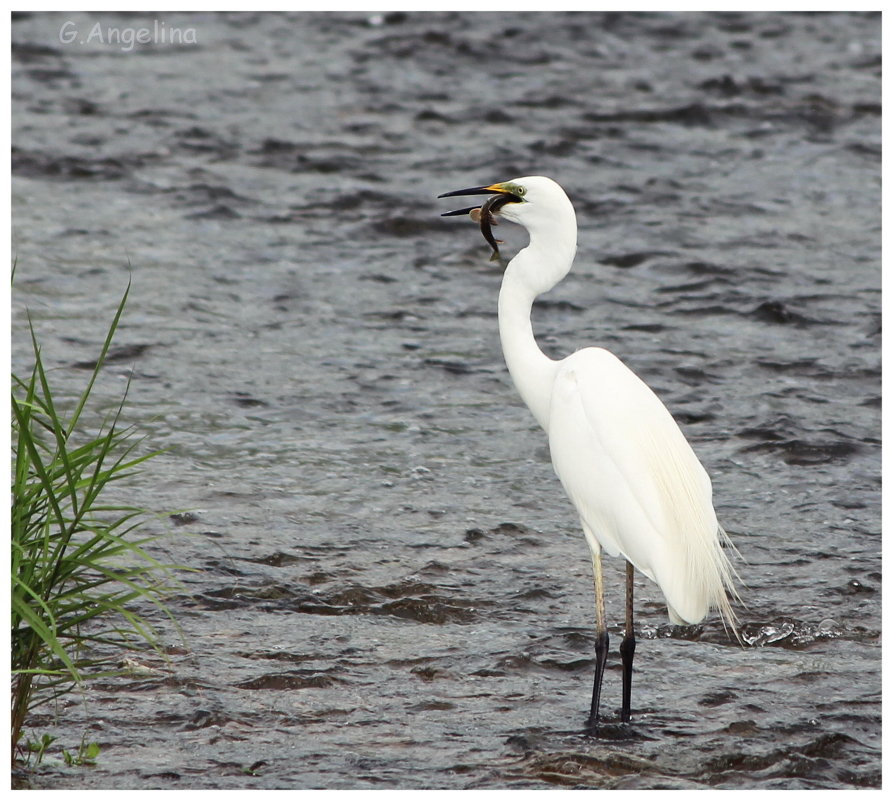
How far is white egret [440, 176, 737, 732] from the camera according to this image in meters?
4.17

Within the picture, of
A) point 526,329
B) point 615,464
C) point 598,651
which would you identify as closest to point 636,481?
point 615,464

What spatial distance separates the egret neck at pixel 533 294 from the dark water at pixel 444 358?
893mm

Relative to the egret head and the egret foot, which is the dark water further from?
the egret head

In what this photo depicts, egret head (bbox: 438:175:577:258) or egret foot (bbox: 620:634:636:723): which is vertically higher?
egret head (bbox: 438:175:577:258)

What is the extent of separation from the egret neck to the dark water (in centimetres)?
89

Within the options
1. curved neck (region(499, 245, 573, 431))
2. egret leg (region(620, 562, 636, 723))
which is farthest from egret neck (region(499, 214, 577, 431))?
egret leg (region(620, 562, 636, 723))

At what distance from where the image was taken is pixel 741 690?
438cm

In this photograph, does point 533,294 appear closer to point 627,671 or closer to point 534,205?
point 534,205

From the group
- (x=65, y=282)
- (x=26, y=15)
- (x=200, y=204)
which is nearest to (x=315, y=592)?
(x=65, y=282)

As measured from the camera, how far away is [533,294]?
14.5 feet

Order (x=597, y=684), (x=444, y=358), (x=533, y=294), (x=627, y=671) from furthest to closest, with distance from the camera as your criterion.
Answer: (x=444, y=358)
(x=533, y=294)
(x=627, y=671)
(x=597, y=684)

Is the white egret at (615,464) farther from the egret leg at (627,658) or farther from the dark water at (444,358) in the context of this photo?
the dark water at (444,358)

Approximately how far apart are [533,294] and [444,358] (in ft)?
10.1

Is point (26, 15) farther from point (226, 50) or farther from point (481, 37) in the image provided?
point (481, 37)
